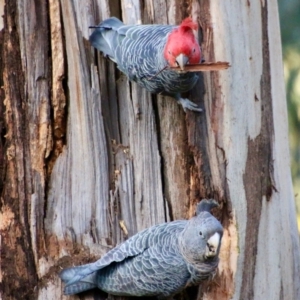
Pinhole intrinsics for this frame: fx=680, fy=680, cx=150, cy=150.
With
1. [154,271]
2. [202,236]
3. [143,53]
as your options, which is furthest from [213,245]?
[143,53]

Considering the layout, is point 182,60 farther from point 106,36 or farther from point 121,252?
point 121,252

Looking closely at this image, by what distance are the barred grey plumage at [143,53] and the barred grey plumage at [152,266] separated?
638 millimetres

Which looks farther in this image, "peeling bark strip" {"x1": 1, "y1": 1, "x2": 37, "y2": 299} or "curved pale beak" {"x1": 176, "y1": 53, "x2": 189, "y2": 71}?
"peeling bark strip" {"x1": 1, "y1": 1, "x2": 37, "y2": 299}

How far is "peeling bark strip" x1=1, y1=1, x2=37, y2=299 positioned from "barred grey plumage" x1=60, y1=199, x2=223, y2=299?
0.79 ft

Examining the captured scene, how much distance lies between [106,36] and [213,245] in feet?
4.15

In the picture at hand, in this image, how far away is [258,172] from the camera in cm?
356

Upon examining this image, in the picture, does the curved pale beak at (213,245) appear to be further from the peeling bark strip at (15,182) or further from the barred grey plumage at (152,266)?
the peeling bark strip at (15,182)

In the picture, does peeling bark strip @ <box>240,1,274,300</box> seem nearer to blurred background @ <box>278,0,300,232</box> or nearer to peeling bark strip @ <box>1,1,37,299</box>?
peeling bark strip @ <box>1,1,37,299</box>

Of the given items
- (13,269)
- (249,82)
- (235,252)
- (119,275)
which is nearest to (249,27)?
(249,82)

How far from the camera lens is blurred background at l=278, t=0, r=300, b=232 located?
7844 mm

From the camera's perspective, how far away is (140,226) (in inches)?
147

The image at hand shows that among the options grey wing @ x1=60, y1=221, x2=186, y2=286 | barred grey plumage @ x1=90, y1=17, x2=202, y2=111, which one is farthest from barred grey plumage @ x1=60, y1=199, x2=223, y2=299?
barred grey plumage @ x1=90, y1=17, x2=202, y2=111

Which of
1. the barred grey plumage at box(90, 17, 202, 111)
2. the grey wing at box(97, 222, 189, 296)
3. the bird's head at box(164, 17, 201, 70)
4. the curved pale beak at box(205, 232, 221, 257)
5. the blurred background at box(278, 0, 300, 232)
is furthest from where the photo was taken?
the blurred background at box(278, 0, 300, 232)

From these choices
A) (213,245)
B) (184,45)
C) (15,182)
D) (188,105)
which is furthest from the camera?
(15,182)
